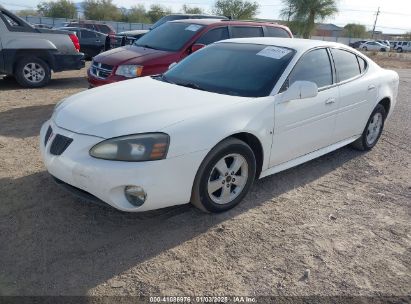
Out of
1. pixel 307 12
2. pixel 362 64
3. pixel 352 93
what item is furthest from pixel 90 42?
pixel 307 12

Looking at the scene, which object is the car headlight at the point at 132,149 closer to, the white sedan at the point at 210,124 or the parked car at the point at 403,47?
the white sedan at the point at 210,124

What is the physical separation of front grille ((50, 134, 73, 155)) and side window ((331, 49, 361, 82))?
3218mm

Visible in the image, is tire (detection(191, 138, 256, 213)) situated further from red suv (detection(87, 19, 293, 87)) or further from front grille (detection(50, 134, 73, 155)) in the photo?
red suv (detection(87, 19, 293, 87))

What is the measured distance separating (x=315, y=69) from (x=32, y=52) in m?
6.87

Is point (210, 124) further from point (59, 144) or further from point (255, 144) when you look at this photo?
point (59, 144)

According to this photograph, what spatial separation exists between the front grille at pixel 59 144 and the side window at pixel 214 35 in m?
4.63

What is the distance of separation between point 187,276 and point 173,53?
4.99 m

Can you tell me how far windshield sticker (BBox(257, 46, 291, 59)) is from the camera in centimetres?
423

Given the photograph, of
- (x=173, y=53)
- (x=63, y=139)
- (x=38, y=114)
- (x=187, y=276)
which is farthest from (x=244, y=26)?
(x=187, y=276)

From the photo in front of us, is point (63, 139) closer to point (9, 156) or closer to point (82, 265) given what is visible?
point (82, 265)

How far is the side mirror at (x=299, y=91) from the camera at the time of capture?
3.87m

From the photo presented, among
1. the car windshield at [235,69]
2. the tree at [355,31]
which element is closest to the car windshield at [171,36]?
the car windshield at [235,69]

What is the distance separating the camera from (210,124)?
3.34 meters

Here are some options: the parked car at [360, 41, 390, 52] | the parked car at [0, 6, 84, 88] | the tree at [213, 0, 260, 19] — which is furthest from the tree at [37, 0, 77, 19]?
the parked car at [0, 6, 84, 88]
